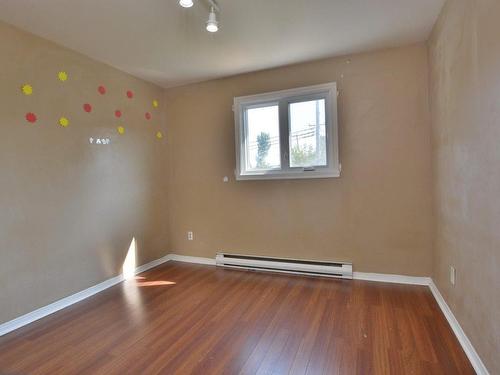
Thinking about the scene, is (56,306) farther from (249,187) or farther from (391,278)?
(391,278)

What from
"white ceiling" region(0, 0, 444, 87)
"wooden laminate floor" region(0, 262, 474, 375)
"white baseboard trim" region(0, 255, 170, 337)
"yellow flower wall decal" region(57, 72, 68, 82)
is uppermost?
"white ceiling" region(0, 0, 444, 87)

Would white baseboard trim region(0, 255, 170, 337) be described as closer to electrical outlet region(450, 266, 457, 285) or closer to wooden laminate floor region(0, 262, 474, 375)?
wooden laminate floor region(0, 262, 474, 375)

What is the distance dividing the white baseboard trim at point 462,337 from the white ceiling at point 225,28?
2.37 m

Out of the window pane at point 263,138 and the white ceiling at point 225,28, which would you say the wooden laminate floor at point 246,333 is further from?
the white ceiling at point 225,28

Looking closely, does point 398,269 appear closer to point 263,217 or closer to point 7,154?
point 263,217

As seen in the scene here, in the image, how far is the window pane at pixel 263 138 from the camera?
3213mm

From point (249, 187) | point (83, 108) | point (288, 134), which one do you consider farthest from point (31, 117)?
point (288, 134)

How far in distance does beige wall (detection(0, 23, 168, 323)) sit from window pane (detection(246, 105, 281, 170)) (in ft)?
4.56

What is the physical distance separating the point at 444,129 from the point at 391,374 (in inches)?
72.5

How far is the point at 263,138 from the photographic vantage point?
10.7ft

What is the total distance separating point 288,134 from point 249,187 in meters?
0.82

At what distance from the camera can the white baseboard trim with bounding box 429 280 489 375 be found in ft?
4.78

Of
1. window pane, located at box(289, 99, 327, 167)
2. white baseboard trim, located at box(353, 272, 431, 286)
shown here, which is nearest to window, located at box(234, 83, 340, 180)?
window pane, located at box(289, 99, 327, 167)

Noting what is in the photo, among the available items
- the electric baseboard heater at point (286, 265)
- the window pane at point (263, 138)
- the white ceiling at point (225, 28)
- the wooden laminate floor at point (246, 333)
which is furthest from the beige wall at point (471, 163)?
the window pane at point (263, 138)
